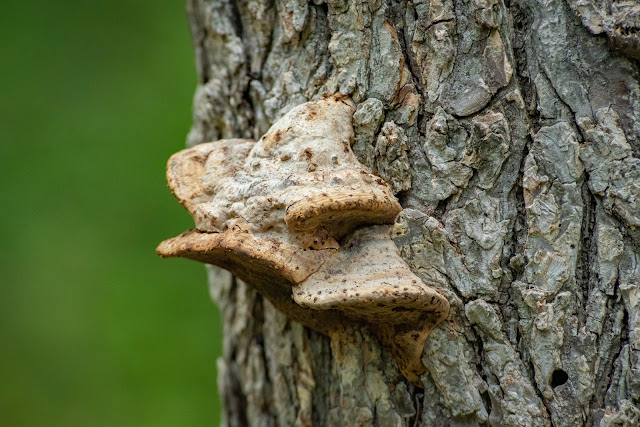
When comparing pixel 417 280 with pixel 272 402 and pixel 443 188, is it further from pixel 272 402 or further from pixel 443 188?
pixel 272 402

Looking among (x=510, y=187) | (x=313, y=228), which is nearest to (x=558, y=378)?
(x=510, y=187)

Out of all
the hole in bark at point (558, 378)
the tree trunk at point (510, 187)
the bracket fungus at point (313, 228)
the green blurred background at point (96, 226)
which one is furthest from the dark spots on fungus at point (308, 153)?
the green blurred background at point (96, 226)

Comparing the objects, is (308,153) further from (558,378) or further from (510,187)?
(558,378)

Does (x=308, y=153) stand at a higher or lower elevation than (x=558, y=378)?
higher

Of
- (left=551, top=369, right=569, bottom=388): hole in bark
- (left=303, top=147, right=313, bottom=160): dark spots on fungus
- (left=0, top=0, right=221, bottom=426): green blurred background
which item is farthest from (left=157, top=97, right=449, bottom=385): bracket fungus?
(left=0, top=0, right=221, bottom=426): green blurred background

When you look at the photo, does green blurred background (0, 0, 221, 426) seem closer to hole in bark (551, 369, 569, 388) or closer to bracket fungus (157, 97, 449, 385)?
bracket fungus (157, 97, 449, 385)

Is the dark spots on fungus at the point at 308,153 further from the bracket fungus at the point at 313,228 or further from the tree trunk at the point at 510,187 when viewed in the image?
the tree trunk at the point at 510,187

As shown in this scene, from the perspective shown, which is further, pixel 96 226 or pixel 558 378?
pixel 96 226
